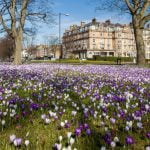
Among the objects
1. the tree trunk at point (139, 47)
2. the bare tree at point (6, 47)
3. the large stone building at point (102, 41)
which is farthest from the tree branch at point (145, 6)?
the large stone building at point (102, 41)

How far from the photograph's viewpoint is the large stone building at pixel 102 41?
141875 millimetres

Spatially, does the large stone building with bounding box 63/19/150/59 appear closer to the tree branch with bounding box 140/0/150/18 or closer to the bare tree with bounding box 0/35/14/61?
the bare tree with bounding box 0/35/14/61

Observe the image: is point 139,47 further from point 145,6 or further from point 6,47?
point 6,47

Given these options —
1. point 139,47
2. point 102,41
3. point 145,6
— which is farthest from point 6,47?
point 145,6

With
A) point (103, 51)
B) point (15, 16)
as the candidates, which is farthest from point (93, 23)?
point (15, 16)

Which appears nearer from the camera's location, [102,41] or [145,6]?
[145,6]

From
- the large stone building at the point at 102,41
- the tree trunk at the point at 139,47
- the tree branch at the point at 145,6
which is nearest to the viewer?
the tree branch at the point at 145,6

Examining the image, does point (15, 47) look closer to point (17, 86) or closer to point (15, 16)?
point (15, 16)

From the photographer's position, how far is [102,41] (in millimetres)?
144625

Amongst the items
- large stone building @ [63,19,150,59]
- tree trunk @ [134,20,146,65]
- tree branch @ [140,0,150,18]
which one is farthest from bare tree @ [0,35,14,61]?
tree branch @ [140,0,150,18]

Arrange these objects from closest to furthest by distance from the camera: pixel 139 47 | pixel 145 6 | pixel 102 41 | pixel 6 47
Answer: pixel 145 6, pixel 139 47, pixel 6 47, pixel 102 41

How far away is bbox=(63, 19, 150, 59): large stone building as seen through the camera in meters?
142

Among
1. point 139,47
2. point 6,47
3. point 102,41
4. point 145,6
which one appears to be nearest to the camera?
point 145,6

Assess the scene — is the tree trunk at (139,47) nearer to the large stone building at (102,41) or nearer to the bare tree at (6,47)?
the bare tree at (6,47)
